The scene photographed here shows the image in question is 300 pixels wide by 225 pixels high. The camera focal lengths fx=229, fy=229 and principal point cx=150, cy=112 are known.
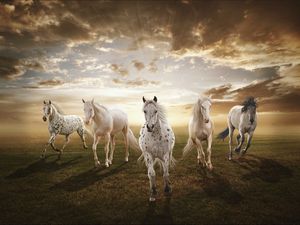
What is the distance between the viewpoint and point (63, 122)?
1055 centimetres

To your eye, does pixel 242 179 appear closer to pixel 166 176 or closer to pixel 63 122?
pixel 166 176

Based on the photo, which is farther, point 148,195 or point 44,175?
point 44,175

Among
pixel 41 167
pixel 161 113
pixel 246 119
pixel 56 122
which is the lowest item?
pixel 41 167

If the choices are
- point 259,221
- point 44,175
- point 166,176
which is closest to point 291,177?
point 259,221

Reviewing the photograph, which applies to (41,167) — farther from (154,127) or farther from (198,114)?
(198,114)

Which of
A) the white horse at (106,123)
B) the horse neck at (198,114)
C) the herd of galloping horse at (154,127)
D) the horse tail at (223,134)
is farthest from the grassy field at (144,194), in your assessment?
the horse tail at (223,134)

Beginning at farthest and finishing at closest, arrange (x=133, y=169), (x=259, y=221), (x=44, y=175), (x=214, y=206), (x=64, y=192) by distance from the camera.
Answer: (x=133, y=169)
(x=44, y=175)
(x=64, y=192)
(x=214, y=206)
(x=259, y=221)

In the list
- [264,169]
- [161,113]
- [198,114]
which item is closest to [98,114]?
[198,114]

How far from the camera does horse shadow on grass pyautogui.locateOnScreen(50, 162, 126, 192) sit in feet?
20.6

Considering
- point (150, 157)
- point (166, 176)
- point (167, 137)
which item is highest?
point (167, 137)

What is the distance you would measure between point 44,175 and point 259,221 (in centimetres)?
633

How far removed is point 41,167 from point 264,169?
26.2 feet

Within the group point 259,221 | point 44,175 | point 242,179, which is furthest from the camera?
point 44,175

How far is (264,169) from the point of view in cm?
783
